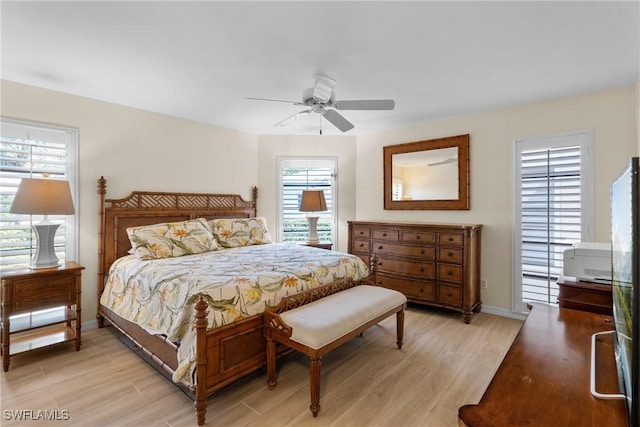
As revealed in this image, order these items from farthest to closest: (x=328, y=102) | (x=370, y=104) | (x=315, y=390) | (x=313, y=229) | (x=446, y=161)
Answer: (x=313, y=229) < (x=446, y=161) < (x=328, y=102) < (x=370, y=104) < (x=315, y=390)

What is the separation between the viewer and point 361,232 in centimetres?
434

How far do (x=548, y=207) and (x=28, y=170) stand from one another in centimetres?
541

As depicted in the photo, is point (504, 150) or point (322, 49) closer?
point (322, 49)

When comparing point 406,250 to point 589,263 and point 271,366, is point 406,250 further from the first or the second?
point 271,366

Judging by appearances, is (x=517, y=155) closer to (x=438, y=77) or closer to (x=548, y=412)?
(x=438, y=77)

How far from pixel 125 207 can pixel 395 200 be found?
11.6 feet

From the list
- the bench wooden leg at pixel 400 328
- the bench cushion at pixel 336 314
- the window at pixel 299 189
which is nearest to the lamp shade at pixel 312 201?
the window at pixel 299 189

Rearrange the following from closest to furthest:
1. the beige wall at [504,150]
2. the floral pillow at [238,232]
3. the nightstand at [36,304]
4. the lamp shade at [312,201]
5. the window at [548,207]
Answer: the nightstand at [36,304] → the beige wall at [504,150] → the window at [548,207] → the floral pillow at [238,232] → the lamp shade at [312,201]

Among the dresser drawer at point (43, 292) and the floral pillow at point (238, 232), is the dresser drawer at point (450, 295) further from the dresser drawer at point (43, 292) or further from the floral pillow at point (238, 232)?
the dresser drawer at point (43, 292)

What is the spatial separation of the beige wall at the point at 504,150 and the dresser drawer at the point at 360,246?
658 mm

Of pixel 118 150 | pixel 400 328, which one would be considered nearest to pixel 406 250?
pixel 400 328

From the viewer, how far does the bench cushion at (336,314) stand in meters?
2.05

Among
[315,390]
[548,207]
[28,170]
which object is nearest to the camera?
[315,390]

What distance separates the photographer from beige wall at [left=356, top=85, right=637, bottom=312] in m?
3.04
